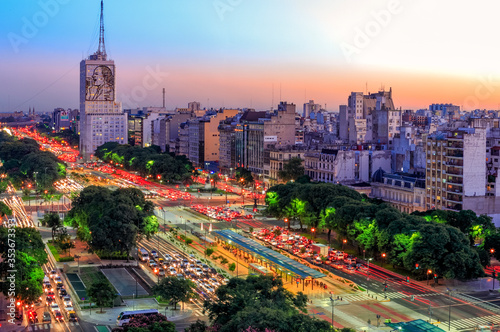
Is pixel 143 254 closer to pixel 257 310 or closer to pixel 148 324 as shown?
pixel 148 324

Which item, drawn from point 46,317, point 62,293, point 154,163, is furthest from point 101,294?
point 154,163

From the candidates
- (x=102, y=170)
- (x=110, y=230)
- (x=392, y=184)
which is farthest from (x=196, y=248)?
(x=102, y=170)

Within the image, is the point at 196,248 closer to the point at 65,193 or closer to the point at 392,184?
the point at 392,184

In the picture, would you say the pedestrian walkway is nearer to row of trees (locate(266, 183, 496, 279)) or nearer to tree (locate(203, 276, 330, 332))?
row of trees (locate(266, 183, 496, 279))

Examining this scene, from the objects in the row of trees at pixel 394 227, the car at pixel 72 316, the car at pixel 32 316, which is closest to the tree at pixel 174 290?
the car at pixel 72 316

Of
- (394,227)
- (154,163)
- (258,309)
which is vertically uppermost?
(154,163)

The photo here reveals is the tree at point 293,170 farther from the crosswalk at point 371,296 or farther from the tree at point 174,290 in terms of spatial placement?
the tree at point 174,290

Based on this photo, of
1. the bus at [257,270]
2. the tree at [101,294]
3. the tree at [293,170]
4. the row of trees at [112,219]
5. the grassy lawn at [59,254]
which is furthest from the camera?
the tree at [293,170]
